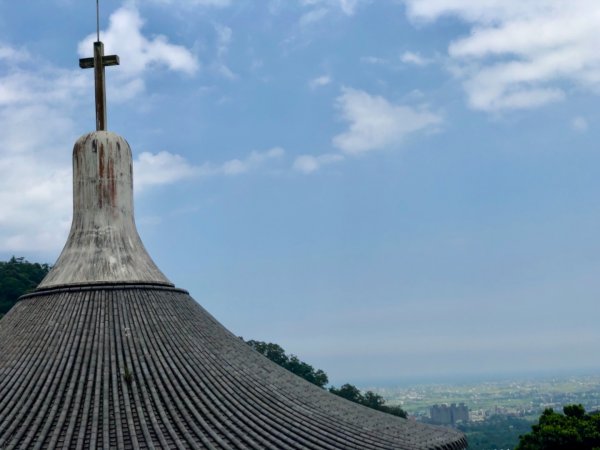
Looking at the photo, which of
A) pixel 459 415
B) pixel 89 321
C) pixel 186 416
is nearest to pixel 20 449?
pixel 186 416

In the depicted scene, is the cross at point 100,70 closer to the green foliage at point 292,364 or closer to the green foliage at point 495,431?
the green foliage at point 292,364

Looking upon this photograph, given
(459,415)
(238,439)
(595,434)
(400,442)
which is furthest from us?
(459,415)

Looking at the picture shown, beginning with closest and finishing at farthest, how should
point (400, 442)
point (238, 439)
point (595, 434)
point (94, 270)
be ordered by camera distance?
point (238, 439) < point (400, 442) < point (94, 270) < point (595, 434)

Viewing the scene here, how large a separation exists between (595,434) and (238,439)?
1397 cm

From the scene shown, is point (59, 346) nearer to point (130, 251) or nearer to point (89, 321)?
point (89, 321)

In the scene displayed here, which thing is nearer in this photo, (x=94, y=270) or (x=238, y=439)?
(x=238, y=439)

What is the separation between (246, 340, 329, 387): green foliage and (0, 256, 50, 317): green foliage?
1703 centimetres

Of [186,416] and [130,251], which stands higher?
[130,251]

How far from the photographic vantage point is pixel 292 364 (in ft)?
183

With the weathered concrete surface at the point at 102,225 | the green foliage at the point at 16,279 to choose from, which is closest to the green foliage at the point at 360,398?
the green foliage at the point at 16,279

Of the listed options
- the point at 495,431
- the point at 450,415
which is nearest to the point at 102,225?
the point at 495,431

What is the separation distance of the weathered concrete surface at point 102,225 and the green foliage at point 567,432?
508 inches

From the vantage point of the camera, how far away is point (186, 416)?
31.4ft

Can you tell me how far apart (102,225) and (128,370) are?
3.43m
